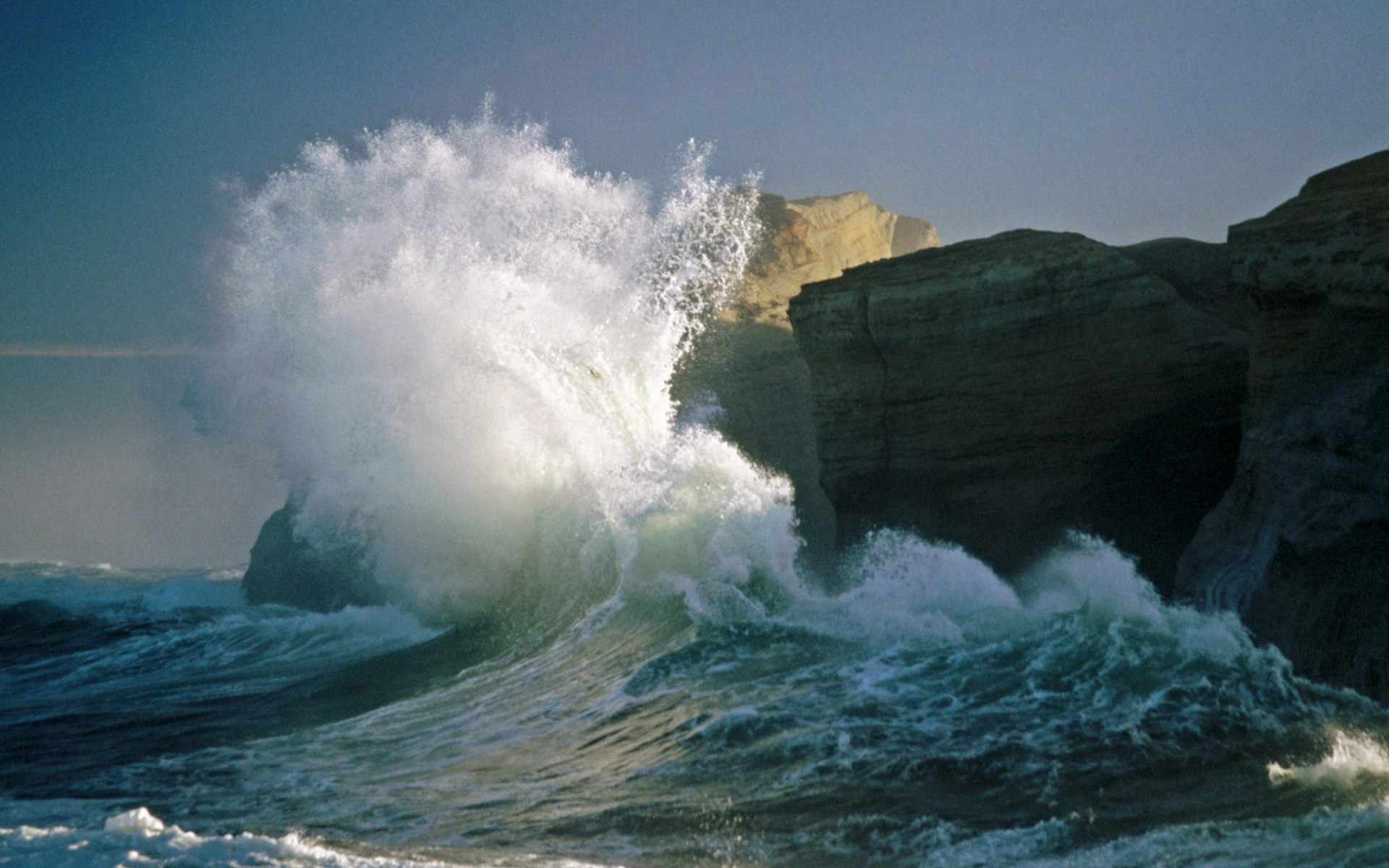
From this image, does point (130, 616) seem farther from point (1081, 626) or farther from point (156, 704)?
point (1081, 626)

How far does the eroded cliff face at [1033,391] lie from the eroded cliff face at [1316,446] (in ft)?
5.85

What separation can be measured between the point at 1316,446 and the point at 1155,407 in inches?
127

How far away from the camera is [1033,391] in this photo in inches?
458

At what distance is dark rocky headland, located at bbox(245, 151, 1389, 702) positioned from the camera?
7457mm

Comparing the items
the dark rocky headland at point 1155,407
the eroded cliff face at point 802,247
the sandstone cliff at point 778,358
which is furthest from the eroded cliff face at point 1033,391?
the eroded cliff face at point 802,247

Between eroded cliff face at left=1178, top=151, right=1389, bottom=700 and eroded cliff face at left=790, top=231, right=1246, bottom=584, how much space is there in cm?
178

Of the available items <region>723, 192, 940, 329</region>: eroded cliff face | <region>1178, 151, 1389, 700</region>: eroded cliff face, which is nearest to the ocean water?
<region>1178, 151, 1389, 700</region>: eroded cliff face

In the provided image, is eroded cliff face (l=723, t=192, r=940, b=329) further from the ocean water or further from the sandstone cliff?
the ocean water

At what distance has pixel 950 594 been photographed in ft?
33.6

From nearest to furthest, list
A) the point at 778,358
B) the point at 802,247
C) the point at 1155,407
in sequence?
the point at 1155,407 → the point at 778,358 → the point at 802,247

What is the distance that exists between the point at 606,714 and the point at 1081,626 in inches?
163

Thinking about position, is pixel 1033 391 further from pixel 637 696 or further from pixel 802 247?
pixel 802 247

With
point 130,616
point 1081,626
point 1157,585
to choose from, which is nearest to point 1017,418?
point 1157,585

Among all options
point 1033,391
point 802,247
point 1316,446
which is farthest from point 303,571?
point 1316,446
